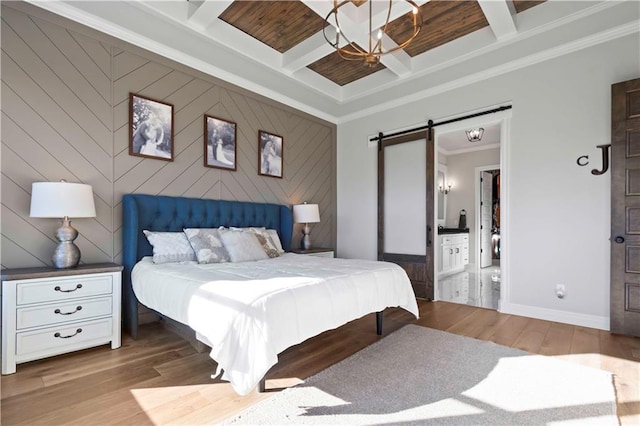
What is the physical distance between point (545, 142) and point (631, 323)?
6.37 feet

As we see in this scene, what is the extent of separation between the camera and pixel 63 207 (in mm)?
2383

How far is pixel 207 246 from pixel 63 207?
116 cm

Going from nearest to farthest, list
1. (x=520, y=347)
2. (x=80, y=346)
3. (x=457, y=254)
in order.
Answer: (x=80, y=346) → (x=520, y=347) → (x=457, y=254)

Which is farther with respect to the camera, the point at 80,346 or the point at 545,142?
the point at 545,142

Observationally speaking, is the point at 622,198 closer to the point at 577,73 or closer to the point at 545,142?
the point at 545,142

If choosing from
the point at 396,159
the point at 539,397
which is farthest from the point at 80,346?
the point at 396,159

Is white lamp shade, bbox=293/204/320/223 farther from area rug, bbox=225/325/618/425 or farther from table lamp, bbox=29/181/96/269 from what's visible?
table lamp, bbox=29/181/96/269

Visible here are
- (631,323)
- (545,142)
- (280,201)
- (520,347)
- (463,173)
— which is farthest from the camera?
(463,173)

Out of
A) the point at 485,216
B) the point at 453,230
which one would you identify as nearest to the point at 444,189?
the point at 485,216

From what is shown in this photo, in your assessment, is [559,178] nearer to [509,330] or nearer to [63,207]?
[509,330]

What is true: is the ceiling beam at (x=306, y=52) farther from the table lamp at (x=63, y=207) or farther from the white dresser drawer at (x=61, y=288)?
the white dresser drawer at (x=61, y=288)

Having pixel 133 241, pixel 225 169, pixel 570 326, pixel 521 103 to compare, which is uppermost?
pixel 521 103

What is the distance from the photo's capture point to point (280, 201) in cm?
464

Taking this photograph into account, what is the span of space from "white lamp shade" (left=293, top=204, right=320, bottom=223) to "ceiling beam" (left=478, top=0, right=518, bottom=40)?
2.99m
